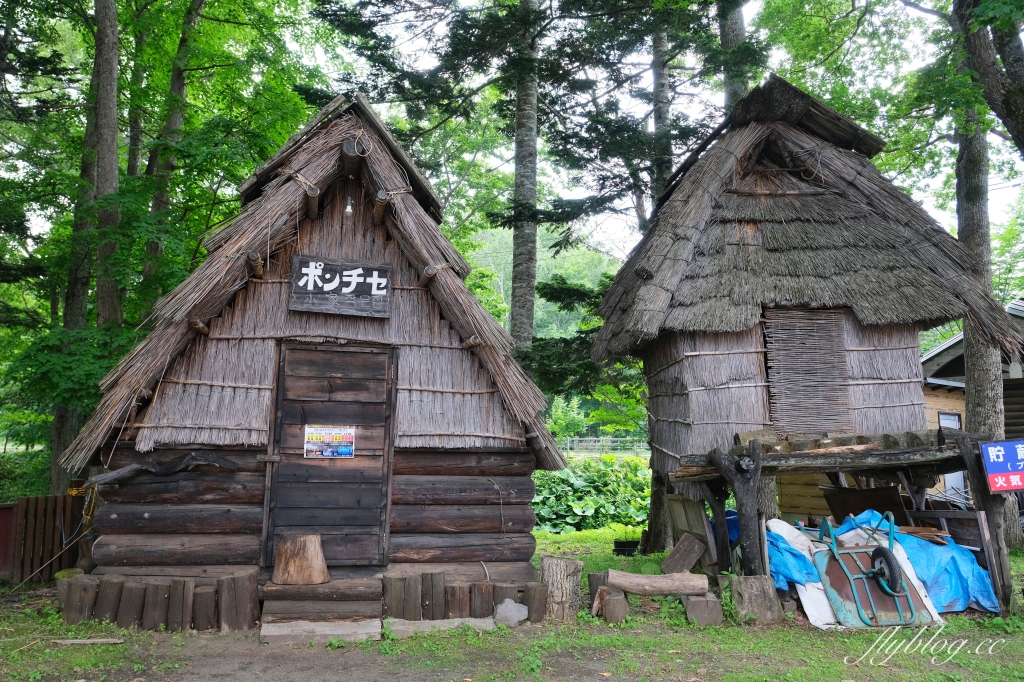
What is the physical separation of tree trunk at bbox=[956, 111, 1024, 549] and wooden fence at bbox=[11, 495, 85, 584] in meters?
15.2

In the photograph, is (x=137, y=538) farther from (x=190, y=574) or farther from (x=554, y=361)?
(x=554, y=361)

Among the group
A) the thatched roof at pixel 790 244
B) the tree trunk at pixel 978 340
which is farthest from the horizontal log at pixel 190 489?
the tree trunk at pixel 978 340

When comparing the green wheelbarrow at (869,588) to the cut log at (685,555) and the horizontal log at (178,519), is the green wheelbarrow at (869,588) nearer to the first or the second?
the cut log at (685,555)

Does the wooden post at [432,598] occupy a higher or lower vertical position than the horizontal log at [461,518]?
lower

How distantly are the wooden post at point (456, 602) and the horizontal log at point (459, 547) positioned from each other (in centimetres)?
48

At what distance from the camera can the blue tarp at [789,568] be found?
8.05 meters

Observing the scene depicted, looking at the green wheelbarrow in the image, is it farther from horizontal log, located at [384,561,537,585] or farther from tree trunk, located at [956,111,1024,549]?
tree trunk, located at [956,111,1024,549]

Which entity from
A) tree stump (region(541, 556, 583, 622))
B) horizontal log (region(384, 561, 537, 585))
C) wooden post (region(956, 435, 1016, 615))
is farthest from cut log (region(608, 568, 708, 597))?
wooden post (region(956, 435, 1016, 615))

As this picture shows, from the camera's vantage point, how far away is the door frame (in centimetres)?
745

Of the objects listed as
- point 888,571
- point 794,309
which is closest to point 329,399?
point 794,309

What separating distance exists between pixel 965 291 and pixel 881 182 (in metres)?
2.17

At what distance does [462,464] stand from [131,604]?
3772 millimetres

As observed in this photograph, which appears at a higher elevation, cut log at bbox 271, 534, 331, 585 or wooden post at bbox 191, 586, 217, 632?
cut log at bbox 271, 534, 331, 585

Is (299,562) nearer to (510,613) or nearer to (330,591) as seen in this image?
(330,591)
